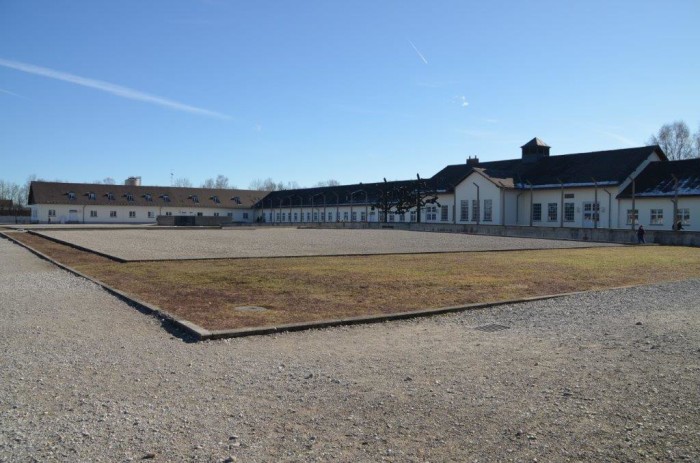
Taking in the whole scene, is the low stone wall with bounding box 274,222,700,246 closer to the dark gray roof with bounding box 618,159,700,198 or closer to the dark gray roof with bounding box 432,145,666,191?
the dark gray roof with bounding box 618,159,700,198

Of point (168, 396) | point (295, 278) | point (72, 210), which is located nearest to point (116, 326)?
point (168, 396)

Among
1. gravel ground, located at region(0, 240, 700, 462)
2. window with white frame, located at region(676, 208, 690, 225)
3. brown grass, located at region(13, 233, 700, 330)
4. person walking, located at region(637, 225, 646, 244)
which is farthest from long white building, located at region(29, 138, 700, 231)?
gravel ground, located at region(0, 240, 700, 462)

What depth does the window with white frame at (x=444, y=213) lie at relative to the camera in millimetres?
64863

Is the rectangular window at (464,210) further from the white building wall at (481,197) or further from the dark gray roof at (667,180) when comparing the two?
the dark gray roof at (667,180)

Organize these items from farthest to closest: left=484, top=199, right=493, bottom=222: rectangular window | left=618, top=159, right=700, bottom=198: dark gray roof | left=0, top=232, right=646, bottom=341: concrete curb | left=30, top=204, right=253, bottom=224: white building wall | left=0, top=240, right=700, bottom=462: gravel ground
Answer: left=30, top=204, right=253, bottom=224: white building wall
left=484, top=199, right=493, bottom=222: rectangular window
left=618, top=159, right=700, bottom=198: dark gray roof
left=0, top=232, right=646, bottom=341: concrete curb
left=0, top=240, right=700, bottom=462: gravel ground

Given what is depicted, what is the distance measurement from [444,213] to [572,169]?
→ 50.1 ft

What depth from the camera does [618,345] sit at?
7.05 meters

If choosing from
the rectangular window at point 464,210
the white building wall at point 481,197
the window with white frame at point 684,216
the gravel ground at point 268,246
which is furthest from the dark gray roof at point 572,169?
the gravel ground at point 268,246

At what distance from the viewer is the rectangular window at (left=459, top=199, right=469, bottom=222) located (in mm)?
60594

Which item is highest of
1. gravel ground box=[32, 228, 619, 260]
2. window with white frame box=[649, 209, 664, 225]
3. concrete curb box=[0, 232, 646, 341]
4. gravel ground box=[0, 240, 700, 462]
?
window with white frame box=[649, 209, 664, 225]

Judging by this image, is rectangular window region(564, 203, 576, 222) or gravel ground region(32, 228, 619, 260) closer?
gravel ground region(32, 228, 619, 260)

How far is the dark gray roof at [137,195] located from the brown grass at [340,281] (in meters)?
68.9

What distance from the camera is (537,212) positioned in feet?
184

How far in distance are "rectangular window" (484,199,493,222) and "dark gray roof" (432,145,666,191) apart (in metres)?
2.33
